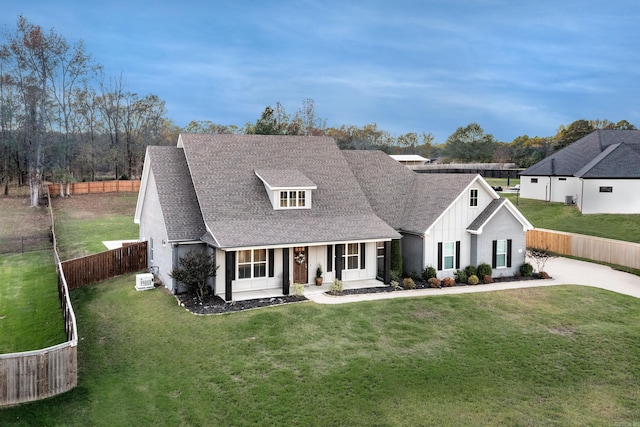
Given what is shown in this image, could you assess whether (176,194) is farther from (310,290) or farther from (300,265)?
(310,290)

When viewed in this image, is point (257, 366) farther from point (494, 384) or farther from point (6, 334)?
point (6, 334)

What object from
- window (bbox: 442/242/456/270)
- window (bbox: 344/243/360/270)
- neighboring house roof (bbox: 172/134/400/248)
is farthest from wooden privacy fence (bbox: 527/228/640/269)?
window (bbox: 344/243/360/270)

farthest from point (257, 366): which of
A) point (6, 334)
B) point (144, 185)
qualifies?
point (144, 185)

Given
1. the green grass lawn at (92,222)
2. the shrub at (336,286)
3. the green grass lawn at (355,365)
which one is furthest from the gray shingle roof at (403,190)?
the green grass lawn at (92,222)

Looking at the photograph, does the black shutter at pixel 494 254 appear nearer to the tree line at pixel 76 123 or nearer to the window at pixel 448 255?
the window at pixel 448 255

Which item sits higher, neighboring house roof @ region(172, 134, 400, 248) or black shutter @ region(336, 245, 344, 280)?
neighboring house roof @ region(172, 134, 400, 248)

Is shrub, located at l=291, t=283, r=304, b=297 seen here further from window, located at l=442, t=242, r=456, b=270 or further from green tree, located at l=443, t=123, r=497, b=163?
green tree, located at l=443, t=123, r=497, b=163

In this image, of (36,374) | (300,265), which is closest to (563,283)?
(300,265)
